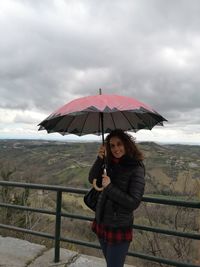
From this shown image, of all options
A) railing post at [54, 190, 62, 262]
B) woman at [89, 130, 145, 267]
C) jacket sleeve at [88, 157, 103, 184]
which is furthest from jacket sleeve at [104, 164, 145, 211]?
railing post at [54, 190, 62, 262]

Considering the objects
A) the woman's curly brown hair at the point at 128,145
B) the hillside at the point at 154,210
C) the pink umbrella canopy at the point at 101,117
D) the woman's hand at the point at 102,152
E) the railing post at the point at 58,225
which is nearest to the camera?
the pink umbrella canopy at the point at 101,117

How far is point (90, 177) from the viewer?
10.0 feet

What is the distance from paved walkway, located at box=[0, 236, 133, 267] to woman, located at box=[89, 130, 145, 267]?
151 cm

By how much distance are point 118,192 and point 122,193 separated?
3 centimetres

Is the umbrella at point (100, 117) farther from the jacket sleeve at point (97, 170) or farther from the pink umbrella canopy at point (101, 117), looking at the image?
the jacket sleeve at point (97, 170)

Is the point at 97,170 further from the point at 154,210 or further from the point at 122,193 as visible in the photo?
the point at 154,210

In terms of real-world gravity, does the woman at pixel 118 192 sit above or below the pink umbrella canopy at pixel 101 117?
below

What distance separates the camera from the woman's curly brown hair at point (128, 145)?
2.90m

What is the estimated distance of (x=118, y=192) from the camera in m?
2.69

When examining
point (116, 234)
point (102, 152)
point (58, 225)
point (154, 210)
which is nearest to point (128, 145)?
point (102, 152)

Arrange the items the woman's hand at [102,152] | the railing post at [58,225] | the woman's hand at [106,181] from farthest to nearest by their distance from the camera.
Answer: the railing post at [58,225] → the woman's hand at [102,152] → the woman's hand at [106,181]

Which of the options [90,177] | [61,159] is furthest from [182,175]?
[61,159]

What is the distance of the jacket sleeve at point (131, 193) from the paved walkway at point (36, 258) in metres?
1.99

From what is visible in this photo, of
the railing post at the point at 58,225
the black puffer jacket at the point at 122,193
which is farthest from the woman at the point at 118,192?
the railing post at the point at 58,225
